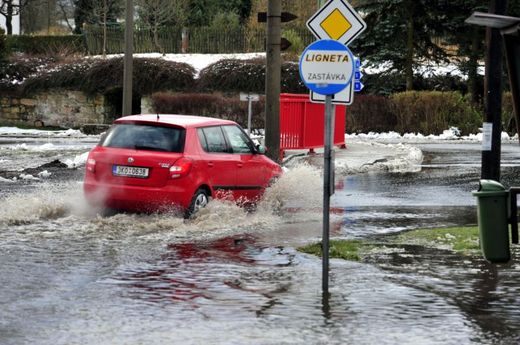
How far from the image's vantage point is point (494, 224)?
7.05 metres

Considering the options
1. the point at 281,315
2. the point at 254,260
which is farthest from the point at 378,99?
the point at 281,315

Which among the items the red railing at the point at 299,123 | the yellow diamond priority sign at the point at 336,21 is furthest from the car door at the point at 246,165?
the red railing at the point at 299,123

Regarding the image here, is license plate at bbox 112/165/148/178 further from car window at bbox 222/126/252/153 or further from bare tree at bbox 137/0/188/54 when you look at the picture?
bare tree at bbox 137/0/188/54

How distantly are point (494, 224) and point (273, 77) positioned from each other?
12108 millimetres

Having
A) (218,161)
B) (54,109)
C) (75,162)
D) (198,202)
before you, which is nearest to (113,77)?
(54,109)

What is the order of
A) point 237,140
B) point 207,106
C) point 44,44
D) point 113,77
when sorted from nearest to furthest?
point 237,140 < point 207,106 < point 113,77 < point 44,44

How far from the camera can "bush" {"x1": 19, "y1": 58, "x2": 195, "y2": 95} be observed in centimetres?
4638

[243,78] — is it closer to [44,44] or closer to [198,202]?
[44,44]

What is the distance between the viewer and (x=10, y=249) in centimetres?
1089

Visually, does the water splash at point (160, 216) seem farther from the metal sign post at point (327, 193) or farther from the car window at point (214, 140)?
the metal sign post at point (327, 193)

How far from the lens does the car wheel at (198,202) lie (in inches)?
522

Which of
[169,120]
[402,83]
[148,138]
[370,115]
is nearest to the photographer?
[148,138]

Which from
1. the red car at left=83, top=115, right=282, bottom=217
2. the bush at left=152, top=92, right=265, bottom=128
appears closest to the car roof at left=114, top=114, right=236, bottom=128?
the red car at left=83, top=115, right=282, bottom=217

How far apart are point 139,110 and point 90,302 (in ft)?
132
